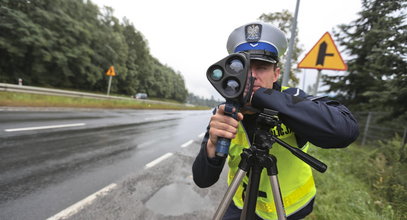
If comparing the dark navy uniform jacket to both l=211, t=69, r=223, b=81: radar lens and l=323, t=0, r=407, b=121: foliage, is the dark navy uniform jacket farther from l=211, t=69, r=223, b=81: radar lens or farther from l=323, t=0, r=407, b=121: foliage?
l=323, t=0, r=407, b=121: foliage

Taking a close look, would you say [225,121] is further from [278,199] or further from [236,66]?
[278,199]

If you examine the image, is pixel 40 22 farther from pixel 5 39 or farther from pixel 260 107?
pixel 260 107

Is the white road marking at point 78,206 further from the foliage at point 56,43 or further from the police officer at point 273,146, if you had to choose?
the foliage at point 56,43

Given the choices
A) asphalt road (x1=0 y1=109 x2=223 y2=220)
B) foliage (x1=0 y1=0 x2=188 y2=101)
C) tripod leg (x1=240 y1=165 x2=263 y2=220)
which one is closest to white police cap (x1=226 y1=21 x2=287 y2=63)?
tripod leg (x1=240 y1=165 x2=263 y2=220)

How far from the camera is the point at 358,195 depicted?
290 cm

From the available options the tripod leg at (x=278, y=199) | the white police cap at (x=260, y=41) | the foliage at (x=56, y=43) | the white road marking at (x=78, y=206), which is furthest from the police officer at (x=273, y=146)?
the foliage at (x=56, y=43)

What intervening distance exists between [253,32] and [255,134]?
676 millimetres

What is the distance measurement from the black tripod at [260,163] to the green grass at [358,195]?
2.19 m

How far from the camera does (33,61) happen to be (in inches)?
823

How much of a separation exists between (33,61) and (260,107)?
27.9m

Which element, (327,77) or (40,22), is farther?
(40,22)

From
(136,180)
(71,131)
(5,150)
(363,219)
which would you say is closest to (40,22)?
(71,131)

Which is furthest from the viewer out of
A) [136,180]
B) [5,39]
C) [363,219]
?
[5,39]

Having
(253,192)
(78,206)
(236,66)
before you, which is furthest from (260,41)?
(78,206)
